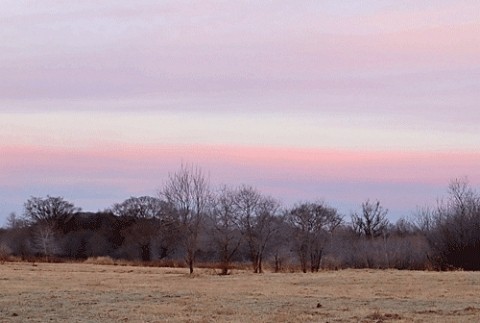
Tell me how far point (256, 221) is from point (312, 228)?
34.4 ft

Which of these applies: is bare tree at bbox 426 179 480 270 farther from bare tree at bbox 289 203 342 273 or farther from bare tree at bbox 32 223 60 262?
bare tree at bbox 32 223 60 262

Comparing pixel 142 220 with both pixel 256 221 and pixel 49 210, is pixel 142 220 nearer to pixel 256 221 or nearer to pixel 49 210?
pixel 49 210

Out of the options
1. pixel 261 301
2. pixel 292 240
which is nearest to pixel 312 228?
pixel 292 240

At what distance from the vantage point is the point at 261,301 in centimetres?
2522

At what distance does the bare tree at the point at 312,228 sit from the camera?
66125mm

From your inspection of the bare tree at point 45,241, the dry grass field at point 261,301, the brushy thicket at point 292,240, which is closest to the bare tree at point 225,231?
the brushy thicket at point 292,240

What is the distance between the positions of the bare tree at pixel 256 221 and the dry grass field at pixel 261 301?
866 inches

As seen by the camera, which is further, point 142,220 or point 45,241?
point 142,220

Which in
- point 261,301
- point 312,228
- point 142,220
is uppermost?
point 142,220

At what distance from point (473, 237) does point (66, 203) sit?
7583 cm

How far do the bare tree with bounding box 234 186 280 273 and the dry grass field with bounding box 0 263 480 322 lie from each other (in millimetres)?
21984

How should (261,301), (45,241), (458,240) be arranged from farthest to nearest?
(45,241), (458,240), (261,301)

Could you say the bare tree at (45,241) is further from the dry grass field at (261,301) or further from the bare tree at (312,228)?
the dry grass field at (261,301)

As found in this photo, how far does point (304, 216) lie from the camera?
240 feet
